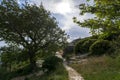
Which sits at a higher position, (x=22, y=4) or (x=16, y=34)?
(x=22, y=4)

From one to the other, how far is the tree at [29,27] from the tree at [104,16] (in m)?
31.2

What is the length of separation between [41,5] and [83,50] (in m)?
12.0

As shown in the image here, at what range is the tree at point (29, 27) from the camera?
45.8 m

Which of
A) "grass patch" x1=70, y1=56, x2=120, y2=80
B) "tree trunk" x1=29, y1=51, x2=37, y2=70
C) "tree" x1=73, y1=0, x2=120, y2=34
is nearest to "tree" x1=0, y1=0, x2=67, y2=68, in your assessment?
"tree trunk" x1=29, y1=51, x2=37, y2=70

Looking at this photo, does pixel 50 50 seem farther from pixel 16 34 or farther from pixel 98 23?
pixel 98 23

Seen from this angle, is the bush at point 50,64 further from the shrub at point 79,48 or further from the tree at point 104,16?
the tree at point 104,16

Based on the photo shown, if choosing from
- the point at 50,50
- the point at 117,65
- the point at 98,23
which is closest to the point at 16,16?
the point at 50,50

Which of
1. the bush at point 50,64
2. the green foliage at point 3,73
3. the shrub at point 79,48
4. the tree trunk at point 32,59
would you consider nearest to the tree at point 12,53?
the tree trunk at point 32,59

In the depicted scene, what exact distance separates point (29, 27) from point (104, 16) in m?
32.2

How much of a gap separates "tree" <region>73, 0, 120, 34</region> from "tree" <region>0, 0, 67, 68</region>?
31.2 metres

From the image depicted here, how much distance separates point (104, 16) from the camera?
14.2 meters

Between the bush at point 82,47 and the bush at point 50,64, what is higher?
the bush at point 82,47

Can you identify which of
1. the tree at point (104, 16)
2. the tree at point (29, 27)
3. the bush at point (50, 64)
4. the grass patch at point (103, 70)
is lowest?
the grass patch at point (103, 70)

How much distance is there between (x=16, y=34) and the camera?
46344 millimetres
